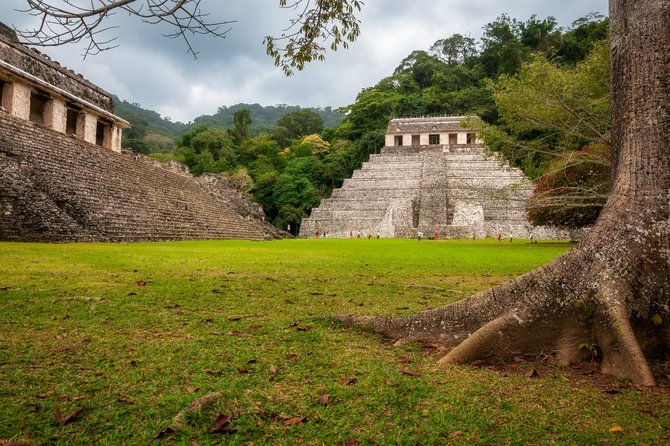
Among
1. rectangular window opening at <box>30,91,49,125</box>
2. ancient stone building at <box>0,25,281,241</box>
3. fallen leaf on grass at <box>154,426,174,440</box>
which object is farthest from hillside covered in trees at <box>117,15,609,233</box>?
rectangular window opening at <box>30,91,49,125</box>

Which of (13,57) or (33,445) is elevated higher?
(13,57)

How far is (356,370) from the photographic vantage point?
2.58 metres

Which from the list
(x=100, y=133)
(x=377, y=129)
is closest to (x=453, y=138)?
(x=377, y=129)

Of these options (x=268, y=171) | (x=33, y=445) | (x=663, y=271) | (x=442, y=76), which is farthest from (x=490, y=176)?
(x=33, y=445)

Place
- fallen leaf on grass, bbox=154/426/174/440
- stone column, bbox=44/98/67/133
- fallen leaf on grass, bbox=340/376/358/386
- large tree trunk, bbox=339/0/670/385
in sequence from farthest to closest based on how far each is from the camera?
stone column, bbox=44/98/67/133
large tree trunk, bbox=339/0/670/385
fallen leaf on grass, bbox=340/376/358/386
fallen leaf on grass, bbox=154/426/174/440

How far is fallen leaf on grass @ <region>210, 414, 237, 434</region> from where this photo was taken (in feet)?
6.05

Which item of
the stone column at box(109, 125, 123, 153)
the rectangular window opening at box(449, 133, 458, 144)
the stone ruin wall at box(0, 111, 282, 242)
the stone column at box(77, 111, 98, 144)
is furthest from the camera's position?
the rectangular window opening at box(449, 133, 458, 144)

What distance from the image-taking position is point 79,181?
15.4 metres

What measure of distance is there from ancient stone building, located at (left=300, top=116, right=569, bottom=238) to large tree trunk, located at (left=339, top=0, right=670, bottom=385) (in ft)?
A: 66.8

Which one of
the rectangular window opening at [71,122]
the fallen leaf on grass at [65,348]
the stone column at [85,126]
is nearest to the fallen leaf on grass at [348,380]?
the fallen leaf on grass at [65,348]

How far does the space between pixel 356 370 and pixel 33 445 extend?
157 cm

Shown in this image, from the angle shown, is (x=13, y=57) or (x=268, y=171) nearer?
(x=13, y=57)

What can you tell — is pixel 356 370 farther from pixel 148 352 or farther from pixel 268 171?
pixel 268 171

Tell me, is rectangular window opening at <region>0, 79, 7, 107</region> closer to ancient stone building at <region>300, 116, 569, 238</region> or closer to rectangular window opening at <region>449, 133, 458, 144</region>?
ancient stone building at <region>300, 116, 569, 238</region>
